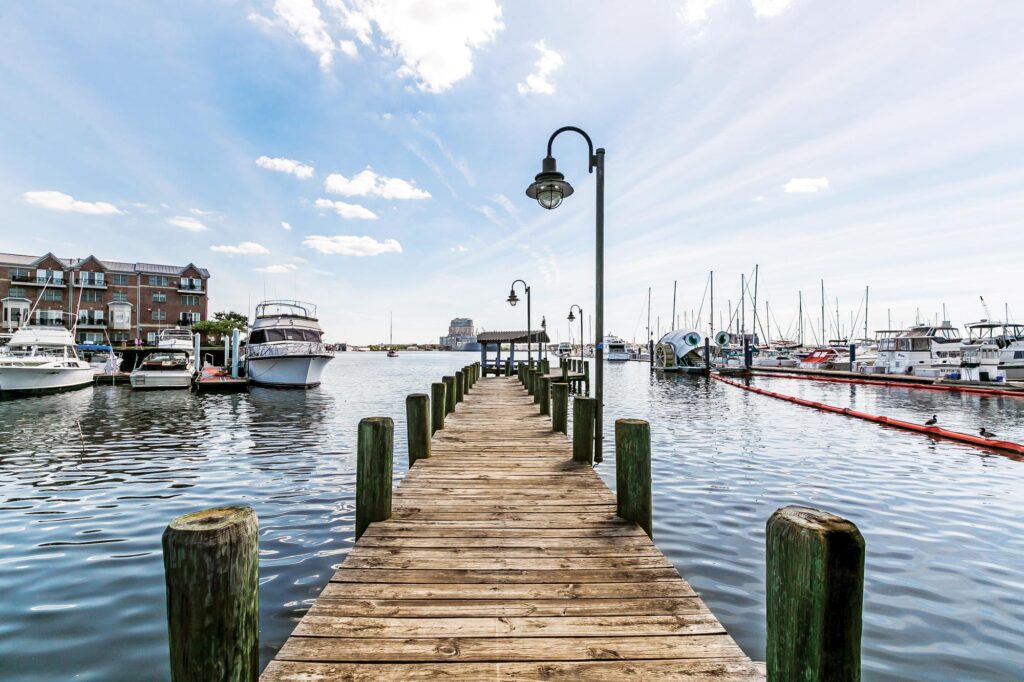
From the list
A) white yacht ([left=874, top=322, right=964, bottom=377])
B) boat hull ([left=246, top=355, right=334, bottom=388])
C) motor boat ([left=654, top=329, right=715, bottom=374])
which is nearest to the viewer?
boat hull ([left=246, top=355, right=334, bottom=388])

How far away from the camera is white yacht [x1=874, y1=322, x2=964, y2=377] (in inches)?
1485

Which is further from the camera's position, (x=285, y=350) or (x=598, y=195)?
(x=285, y=350)

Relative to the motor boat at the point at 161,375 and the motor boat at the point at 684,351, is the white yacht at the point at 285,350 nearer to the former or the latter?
the motor boat at the point at 161,375

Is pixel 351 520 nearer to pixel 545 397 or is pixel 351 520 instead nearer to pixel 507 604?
pixel 507 604

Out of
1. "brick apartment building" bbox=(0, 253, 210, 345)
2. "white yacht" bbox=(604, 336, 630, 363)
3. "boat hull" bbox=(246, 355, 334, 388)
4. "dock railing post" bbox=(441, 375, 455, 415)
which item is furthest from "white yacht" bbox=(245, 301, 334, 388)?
"white yacht" bbox=(604, 336, 630, 363)

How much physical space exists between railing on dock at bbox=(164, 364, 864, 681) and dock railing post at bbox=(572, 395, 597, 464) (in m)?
0.81

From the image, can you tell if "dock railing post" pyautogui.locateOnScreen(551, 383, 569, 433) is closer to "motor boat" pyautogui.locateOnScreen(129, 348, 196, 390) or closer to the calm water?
the calm water

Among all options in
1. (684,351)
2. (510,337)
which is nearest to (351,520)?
(510,337)

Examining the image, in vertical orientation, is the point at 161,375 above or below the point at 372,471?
below

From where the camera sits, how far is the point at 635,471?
177 inches

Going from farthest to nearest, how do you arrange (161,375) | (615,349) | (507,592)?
1. (615,349)
2. (161,375)
3. (507,592)

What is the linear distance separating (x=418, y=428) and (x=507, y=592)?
12.6 feet

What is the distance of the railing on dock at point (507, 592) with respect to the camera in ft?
6.09

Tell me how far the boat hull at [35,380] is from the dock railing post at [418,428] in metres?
30.2
